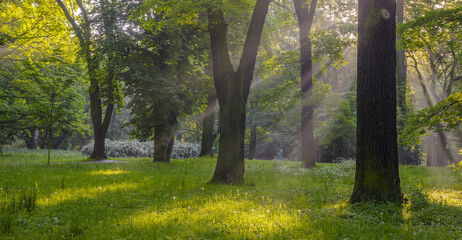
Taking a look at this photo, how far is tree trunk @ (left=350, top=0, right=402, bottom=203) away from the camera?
6.33 metres

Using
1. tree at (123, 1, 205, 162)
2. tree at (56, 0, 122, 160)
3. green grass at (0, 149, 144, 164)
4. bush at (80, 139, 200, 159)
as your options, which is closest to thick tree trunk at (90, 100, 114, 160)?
tree at (56, 0, 122, 160)

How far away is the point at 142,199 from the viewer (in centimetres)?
701

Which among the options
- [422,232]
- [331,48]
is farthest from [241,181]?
[331,48]

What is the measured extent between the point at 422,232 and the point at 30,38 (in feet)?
73.9

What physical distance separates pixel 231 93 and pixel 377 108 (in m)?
4.43

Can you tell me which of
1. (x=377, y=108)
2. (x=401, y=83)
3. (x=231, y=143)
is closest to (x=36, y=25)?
(x=231, y=143)

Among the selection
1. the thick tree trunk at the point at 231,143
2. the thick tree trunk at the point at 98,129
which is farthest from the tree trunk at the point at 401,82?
the thick tree trunk at the point at 98,129

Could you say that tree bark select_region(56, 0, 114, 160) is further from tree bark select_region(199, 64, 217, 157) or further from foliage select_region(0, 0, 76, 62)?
tree bark select_region(199, 64, 217, 157)

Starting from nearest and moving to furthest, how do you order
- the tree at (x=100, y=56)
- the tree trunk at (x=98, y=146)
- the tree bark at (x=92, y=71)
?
1. the tree at (x=100, y=56)
2. the tree bark at (x=92, y=71)
3. the tree trunk at (x=98, y=146)

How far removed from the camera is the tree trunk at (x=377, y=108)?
6332 mm

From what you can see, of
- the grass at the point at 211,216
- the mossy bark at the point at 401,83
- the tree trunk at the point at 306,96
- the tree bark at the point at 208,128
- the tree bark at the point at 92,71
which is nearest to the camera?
the grass at the point at 211,216

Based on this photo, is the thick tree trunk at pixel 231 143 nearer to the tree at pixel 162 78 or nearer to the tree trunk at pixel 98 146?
the tree at pixel 162 78

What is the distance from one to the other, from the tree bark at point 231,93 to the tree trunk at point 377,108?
12.2 feet

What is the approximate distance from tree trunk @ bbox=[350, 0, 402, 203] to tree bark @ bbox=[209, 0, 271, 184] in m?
3.71
